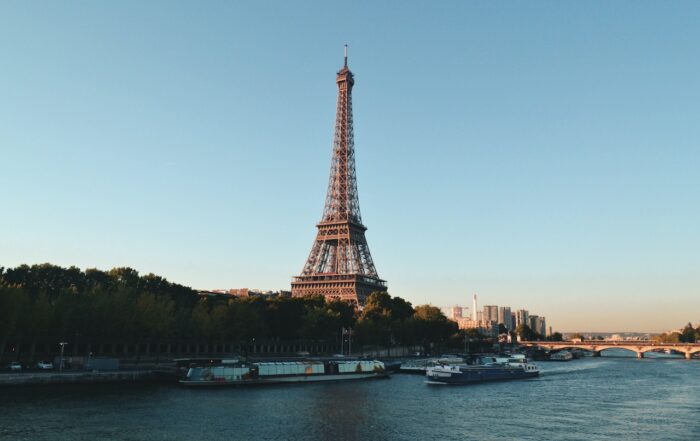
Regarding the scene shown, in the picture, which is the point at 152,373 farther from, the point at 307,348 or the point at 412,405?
the point at 307,348

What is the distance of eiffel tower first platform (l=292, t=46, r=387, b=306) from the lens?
168250mm

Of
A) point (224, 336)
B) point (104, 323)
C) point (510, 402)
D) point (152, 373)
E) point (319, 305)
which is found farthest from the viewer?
point (319, 305)

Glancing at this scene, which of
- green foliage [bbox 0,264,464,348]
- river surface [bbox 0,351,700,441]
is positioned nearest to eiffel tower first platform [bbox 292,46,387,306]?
green foliage [bbox 0,264,464,348]

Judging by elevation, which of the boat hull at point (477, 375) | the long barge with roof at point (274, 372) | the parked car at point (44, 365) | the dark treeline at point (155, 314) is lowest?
the boat hull at point (477, 375)

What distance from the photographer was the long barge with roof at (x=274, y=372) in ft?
245

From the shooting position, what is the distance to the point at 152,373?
79.6m

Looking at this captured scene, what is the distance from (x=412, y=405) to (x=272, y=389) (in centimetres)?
2020

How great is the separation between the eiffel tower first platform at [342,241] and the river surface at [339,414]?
286 ft

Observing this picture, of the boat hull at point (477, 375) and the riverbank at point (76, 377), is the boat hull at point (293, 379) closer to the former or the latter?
the riverbank at point (76, 377)

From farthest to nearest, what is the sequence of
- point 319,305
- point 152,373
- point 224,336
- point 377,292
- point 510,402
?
1. point 377,292
2. point 319,305
3. point 224,336
4. point 152,373
5. point 510,402

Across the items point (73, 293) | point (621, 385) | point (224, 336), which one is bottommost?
point (621, 385)

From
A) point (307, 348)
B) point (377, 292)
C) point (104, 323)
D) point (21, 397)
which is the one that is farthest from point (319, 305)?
point (21, 397)

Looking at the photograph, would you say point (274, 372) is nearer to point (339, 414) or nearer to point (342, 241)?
point (339, 414)

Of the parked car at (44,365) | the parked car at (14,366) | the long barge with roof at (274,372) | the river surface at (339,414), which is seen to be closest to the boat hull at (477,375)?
the river surface at (339,414)
